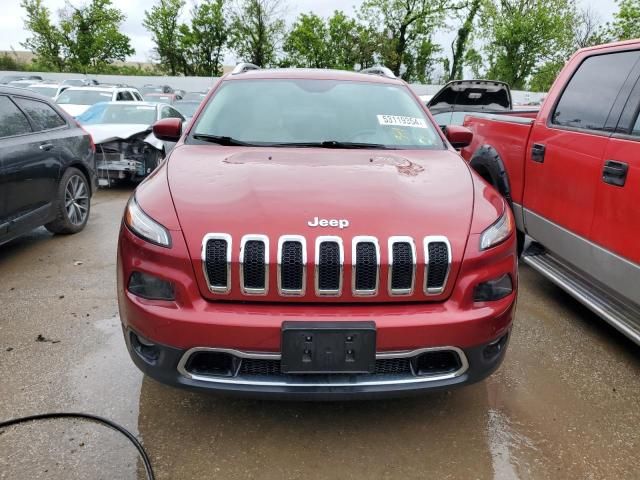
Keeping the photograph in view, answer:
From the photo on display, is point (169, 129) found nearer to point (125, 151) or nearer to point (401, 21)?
point (125, 151)

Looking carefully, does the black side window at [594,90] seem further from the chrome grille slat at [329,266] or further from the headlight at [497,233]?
the chrome grille slat at [329,266]

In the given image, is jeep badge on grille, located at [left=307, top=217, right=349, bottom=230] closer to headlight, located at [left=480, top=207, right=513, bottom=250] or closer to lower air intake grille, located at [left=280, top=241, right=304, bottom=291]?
lower air intake grille, located at [left=280, top=241, right=304, bottom=291]

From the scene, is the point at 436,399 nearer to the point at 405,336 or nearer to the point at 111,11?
the point at 405,336

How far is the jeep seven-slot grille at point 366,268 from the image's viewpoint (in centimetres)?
201

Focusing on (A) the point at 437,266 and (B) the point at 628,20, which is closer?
(A) the point at 437,266

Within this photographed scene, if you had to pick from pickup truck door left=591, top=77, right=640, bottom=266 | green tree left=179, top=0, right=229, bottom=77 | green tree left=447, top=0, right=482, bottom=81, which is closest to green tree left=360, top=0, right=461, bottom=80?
green tree left=447, top=0, right=482, bottom=81

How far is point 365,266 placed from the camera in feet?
6.61

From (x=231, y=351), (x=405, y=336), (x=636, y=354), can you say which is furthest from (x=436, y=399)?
(x=636, y=354)

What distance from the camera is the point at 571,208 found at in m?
3.37

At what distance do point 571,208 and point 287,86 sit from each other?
2094mm

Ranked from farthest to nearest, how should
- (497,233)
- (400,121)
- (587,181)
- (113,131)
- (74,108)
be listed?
(74,108)
(113,131)
(400,121)
(587,181)
(497,233)

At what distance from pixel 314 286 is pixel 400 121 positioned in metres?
1.71

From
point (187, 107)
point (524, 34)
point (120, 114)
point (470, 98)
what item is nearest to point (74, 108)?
point (187, 107)

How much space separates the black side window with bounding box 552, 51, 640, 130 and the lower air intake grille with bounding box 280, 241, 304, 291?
2331mm
